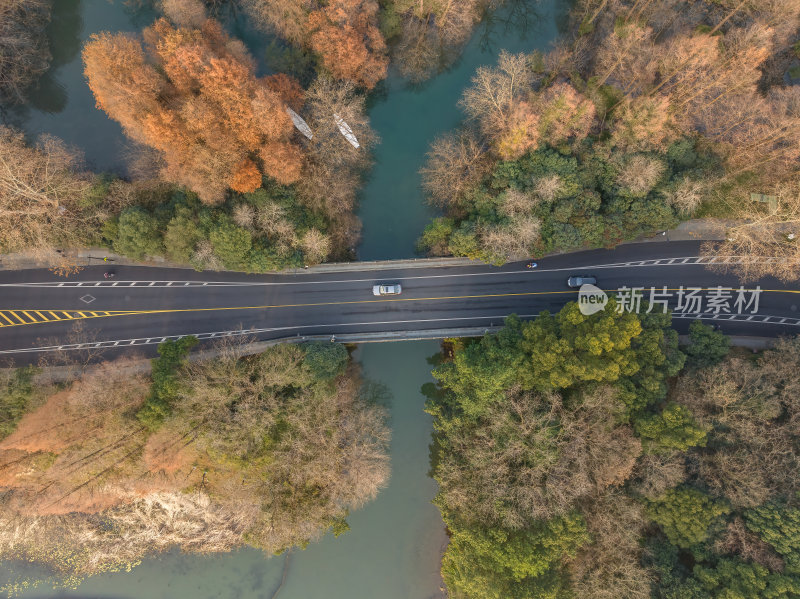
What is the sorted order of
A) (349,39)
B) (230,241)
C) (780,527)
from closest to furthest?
(780,527)
(349,39)
(230,241)

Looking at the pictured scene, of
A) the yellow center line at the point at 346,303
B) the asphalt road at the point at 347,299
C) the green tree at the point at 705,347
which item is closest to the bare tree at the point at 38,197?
the asphalt road at the point at 347,299

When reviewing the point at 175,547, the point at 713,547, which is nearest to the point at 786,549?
the point at 713,547

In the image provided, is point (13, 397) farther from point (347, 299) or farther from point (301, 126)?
point (301, 126)

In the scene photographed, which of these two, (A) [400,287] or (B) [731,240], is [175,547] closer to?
(A) [400,287]

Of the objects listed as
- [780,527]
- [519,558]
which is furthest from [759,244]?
[519,558]

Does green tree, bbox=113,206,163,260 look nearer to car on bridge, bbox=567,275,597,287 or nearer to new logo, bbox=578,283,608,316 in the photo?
new logo, bbox=578,283,608,316

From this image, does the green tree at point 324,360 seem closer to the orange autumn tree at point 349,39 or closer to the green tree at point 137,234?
the green tree at point 137,234
